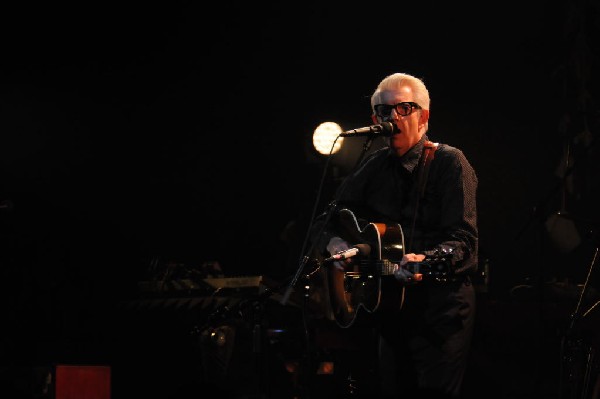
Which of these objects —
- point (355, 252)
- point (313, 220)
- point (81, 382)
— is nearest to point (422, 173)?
point (355, 252)

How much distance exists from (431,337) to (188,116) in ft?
16.7

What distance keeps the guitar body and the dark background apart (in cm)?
273

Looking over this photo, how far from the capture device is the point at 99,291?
769cm

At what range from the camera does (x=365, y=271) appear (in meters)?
3.78

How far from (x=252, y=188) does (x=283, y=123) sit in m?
0.74

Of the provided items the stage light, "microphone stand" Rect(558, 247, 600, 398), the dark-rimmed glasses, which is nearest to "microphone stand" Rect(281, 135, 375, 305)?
the dark-rimmed glasses

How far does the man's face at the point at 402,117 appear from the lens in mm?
3785

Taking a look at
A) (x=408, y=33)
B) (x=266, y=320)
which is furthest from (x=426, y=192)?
(x=408, y=33)

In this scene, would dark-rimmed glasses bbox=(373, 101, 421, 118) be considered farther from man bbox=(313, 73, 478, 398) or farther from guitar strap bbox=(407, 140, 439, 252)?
guitar strap bbox=(407, 140, 439, 252)

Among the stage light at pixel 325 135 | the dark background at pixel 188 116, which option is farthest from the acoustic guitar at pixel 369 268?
the dark background at pixel 188 116

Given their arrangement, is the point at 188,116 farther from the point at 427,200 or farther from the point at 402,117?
the point at 427,200

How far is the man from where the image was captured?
3393mm

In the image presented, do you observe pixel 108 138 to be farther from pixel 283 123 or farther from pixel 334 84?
pixel 334 84

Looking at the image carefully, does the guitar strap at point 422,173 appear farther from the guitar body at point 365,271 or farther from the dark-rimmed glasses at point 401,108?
the dark-rimmed glasses at point 401,108
